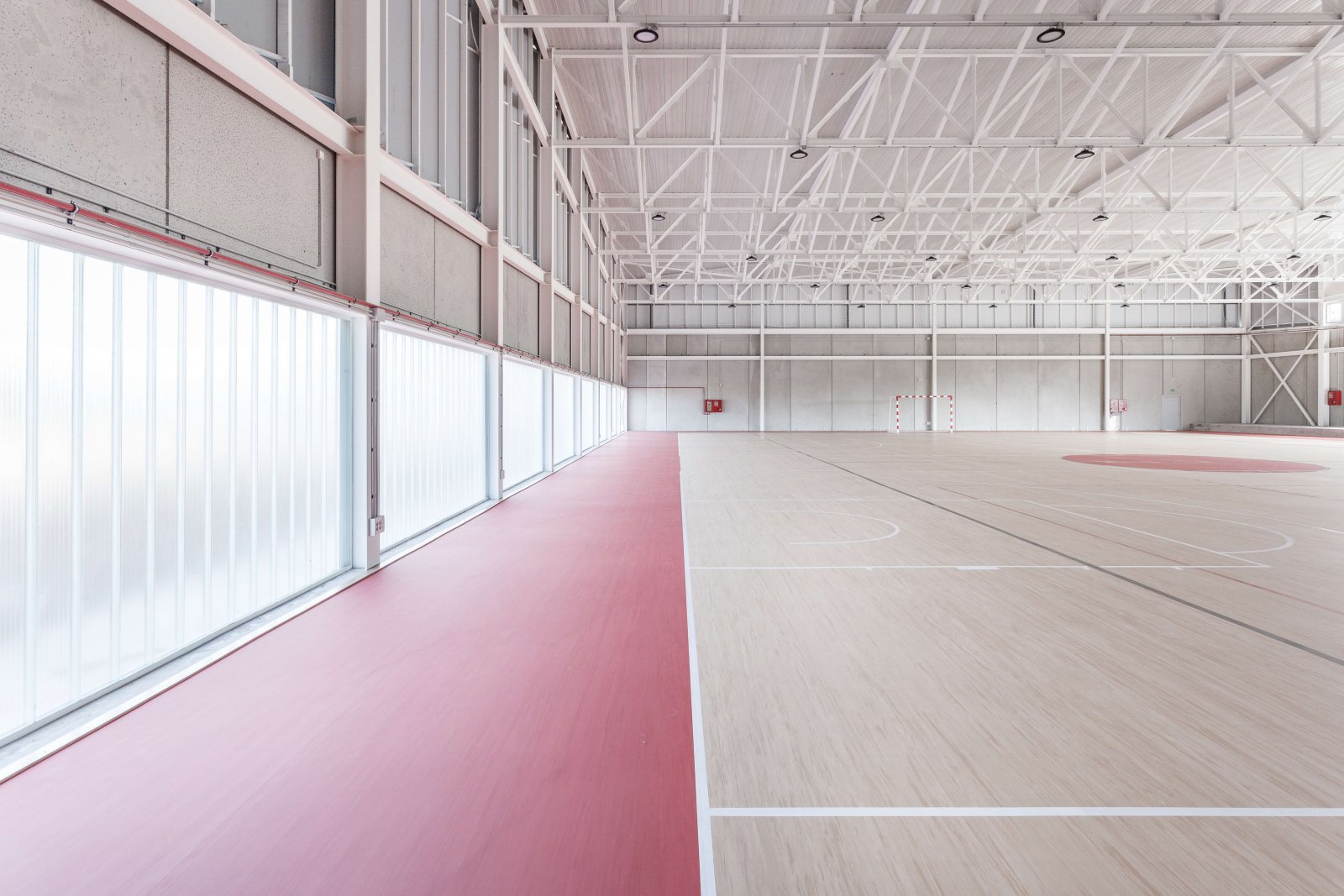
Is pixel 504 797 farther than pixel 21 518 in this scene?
No

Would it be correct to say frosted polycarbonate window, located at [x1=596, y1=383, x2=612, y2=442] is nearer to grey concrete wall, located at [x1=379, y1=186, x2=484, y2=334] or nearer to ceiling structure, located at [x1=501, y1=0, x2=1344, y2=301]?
ceiling structure, located at [x1=501, y1=0, x2=1344, y2=301]

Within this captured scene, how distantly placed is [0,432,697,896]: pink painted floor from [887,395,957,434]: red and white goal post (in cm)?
4016

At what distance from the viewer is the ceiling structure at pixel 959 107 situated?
14445 mm

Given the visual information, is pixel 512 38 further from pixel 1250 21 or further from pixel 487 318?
pixel 1250 21

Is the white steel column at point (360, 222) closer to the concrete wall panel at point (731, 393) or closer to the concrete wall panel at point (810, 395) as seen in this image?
the concrete wall panel at point (731, 393)

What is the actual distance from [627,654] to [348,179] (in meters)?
6.08

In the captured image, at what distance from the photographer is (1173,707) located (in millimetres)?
3730

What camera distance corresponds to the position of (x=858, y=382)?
42500 mm

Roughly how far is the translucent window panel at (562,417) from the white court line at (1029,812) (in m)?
14.6

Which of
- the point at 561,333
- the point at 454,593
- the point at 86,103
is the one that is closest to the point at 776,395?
the point at 561,333

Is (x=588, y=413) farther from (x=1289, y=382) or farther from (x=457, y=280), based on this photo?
(x=1289, y=382)

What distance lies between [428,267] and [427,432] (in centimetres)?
254

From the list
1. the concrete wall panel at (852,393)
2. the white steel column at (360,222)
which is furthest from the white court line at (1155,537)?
the concrete wall panel at (852,393)

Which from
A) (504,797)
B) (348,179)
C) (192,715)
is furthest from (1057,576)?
(348,179)
